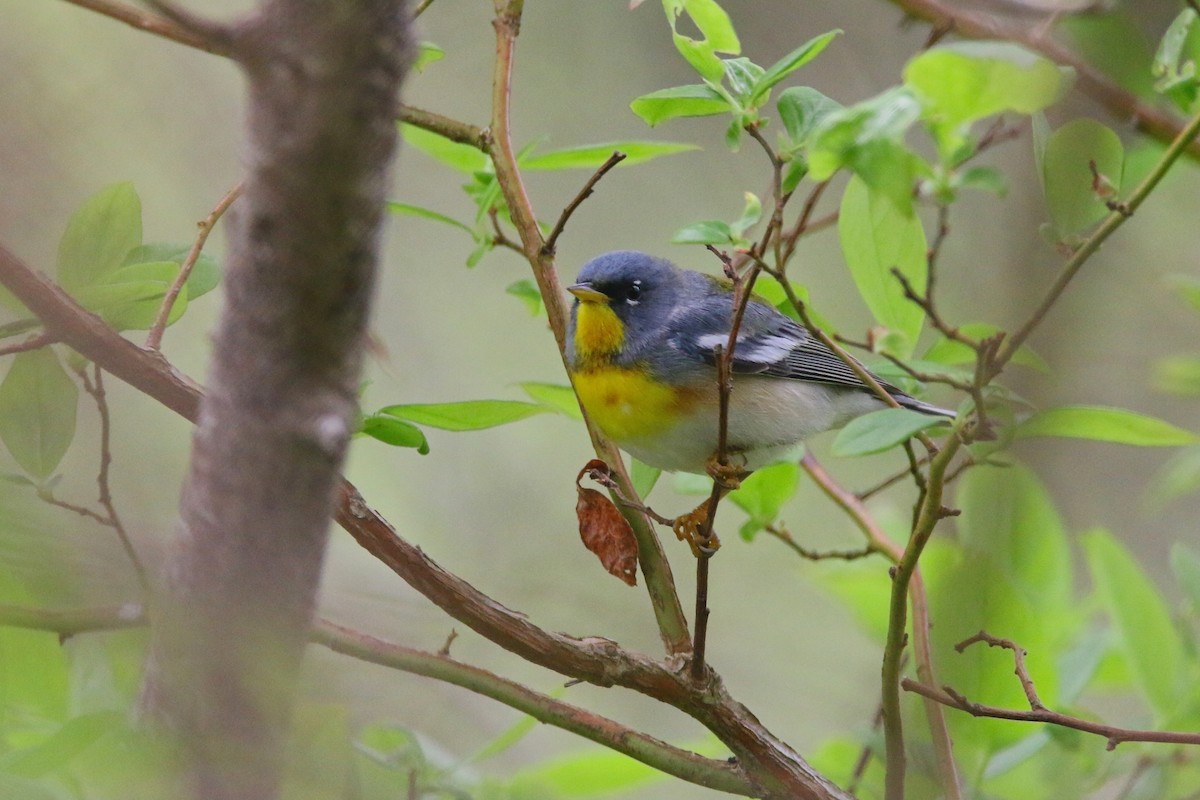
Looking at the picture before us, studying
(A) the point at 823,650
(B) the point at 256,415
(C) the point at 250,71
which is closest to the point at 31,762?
(B) the point at 256,415

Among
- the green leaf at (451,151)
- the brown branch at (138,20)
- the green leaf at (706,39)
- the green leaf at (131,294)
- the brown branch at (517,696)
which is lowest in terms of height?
the brown branch at (517,696)

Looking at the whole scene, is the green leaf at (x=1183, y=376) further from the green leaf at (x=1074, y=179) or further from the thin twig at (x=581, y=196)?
the thin twig at (x=581, y=196)

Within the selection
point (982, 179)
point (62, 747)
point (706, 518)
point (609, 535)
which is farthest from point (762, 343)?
point (62, 747)

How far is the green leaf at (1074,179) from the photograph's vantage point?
1613mm

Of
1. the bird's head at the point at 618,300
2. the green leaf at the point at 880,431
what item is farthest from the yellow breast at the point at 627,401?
the green leaf at the point at 880,431

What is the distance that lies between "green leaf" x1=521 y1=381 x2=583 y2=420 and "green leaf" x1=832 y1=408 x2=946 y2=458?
733 mm

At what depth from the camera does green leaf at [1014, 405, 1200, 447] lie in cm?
179

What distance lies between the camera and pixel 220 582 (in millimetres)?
913

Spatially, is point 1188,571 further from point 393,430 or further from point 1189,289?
point 393,430

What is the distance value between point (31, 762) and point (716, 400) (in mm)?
1914

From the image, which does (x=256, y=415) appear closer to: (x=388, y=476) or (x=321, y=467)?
(x=321, y=467)

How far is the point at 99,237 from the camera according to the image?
171 cm

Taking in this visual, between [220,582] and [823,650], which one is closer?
[220,582]

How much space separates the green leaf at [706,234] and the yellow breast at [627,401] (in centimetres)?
88
